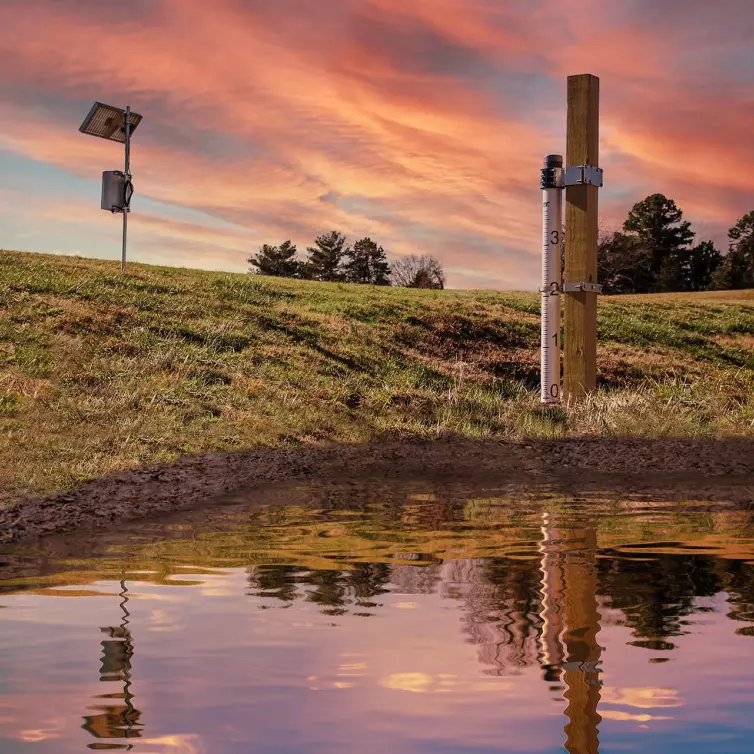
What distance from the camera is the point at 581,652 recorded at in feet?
9.31

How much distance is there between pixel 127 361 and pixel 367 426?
377 cm

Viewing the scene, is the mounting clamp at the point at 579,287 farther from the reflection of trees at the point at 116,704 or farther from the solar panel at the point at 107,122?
the solar panel at the point at 107,122

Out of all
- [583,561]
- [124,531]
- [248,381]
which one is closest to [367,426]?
[248,381]

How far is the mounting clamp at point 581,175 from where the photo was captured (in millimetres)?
11781

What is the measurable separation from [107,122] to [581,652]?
700 inches

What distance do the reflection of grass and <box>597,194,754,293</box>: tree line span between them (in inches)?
2158

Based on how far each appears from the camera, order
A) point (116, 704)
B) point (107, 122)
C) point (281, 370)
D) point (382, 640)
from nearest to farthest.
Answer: point (116, 704)
point (382, 640)
point (281, 370)
point (107, 122)

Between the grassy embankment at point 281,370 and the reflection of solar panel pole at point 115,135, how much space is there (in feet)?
4.77

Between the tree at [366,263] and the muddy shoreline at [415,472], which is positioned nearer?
the muddy shoreline at [415,472]

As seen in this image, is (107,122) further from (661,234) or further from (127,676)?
(661,234)

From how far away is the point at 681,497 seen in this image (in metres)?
7.15

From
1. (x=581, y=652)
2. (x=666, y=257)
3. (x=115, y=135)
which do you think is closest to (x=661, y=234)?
(x=666, y=257)

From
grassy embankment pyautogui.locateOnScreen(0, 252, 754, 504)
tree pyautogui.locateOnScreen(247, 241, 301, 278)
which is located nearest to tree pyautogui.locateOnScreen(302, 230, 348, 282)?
tree pyautogui.locateOnScreen(247, 241, 301, 278)

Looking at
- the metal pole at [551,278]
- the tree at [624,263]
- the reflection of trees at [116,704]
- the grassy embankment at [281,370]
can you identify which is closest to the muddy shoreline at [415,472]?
the grassy embankment at [281,370]
